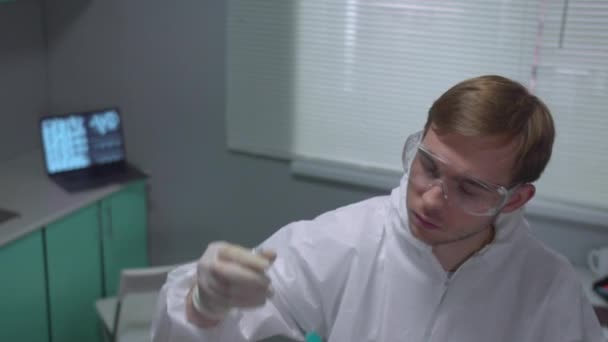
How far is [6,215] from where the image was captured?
2180mm

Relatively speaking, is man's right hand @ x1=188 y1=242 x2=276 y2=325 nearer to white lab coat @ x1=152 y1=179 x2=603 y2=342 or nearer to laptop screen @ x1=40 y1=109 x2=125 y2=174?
white lab coat @ x1=152 y1=179 x2=603 y2=342

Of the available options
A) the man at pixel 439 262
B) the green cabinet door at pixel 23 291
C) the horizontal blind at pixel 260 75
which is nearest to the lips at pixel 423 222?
the man at pixel 439 262

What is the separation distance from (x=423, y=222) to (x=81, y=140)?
1.72 m

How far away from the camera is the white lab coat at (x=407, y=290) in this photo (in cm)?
130

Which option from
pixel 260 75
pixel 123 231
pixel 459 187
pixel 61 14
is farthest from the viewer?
pixel 61 14

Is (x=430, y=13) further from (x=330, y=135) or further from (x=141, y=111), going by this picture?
(x=141, y=111)

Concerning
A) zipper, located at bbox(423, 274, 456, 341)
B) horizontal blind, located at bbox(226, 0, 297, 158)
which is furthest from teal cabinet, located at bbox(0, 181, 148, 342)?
zipper, located at bbox(423, 274, 456, 341)

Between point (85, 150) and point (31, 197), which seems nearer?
point (31, 197)

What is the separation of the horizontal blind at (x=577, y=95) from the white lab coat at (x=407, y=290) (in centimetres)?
93

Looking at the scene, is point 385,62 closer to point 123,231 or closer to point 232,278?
point 123,231

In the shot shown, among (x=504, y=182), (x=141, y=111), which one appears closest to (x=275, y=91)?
(x=141, y=111)

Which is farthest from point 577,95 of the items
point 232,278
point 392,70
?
point 232,278

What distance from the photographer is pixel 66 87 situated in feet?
9.39

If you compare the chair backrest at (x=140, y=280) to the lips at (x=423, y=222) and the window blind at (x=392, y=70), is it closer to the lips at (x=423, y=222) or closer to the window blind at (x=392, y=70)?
the window blind at (x=392, y=70)
